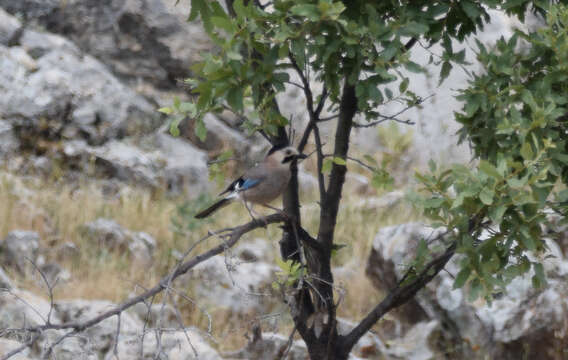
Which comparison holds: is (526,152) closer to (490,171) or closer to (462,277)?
(490,171)

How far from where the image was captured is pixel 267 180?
148 inches

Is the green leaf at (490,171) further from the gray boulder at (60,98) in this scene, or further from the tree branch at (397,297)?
the gray boulder at (60,98)

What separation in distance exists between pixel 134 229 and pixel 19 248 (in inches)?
51.1

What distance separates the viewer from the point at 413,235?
6.24 meters

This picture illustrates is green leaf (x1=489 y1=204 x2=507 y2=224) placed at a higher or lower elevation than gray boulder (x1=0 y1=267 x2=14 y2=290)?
lower

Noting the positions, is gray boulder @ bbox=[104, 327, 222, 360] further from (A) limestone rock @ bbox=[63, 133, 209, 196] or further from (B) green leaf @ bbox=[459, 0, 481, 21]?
(A) limestone rock @ bbox=[63, 133, 209, 196]

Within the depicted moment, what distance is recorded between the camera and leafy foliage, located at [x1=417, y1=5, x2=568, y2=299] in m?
2.65

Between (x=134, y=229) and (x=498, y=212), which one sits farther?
(x=134, y=229)

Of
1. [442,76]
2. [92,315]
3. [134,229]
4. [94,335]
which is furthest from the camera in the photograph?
[134,229]

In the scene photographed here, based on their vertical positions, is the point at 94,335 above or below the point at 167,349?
above

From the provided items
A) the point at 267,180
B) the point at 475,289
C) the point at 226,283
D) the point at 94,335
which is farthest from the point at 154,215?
the point at 475,289

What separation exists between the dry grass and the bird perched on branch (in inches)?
77.8

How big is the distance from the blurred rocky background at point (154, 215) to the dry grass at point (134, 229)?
0.06ft

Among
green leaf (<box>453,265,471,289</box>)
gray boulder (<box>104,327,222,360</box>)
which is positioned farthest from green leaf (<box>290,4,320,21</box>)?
gray boulder (<box>104,327,222,360</box>)
